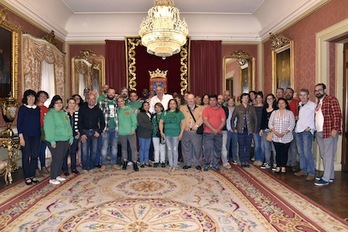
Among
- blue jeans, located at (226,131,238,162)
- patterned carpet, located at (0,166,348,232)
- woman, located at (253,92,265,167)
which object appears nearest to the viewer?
patterned carpet, located at (0,166,348,232)

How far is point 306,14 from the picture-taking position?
21.7 feet

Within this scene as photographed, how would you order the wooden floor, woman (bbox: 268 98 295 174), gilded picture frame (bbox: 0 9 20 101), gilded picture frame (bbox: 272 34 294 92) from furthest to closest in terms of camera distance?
gilded picture frame (bbox: 272 34 294 92) < gilded picture frame (bbox: 0 9 20 101) < woman (bbox: 268 98 295 174) < the wooden floor

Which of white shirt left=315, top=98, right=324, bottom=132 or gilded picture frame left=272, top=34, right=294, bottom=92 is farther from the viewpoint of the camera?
gilded picture frame left=272, top=34, right=294, bottom=92

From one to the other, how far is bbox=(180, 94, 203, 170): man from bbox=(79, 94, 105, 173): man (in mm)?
1784

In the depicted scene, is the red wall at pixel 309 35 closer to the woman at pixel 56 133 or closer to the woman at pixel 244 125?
the woman at pixel 244 125

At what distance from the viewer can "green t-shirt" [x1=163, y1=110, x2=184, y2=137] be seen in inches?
245

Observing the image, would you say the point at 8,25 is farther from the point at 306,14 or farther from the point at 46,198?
the point at 306,14

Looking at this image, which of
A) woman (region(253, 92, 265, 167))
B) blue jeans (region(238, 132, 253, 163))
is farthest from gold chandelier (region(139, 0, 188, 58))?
blue jeans (region(238, 132, 253, 163))

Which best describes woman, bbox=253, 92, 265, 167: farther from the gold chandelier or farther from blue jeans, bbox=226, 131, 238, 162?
the gold chandelier

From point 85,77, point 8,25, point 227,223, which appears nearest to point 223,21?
Answer: point 85,77

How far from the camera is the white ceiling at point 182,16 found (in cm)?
782

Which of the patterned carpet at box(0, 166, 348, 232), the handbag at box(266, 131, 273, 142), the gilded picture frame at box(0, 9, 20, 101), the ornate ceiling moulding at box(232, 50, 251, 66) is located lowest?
the patterned carpet at box(0, 166, 348, 232)

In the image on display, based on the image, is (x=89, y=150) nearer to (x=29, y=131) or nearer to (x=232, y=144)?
(x=29, y=131)

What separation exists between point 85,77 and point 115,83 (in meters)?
1.02
